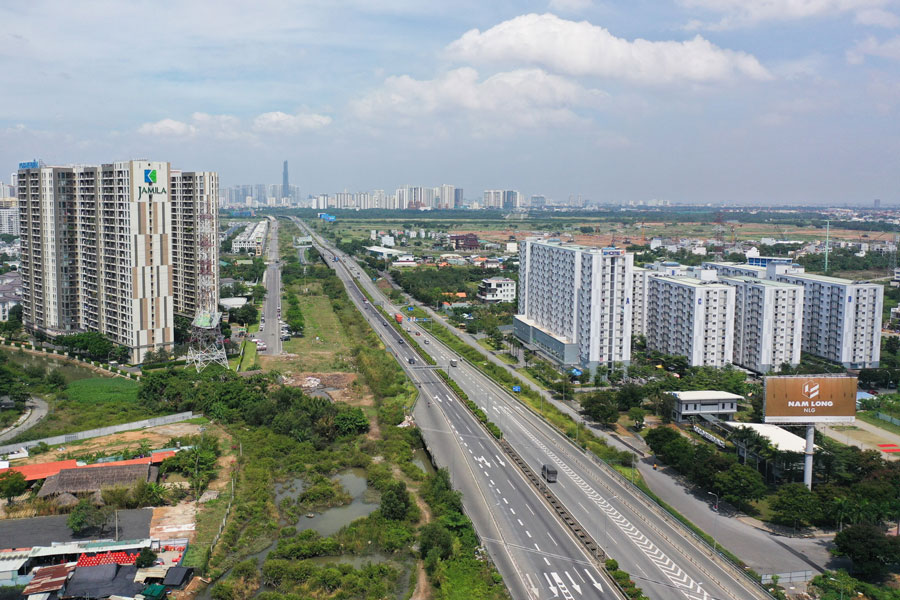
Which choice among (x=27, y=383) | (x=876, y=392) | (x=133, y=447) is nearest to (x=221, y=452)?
(x=133, y=447)

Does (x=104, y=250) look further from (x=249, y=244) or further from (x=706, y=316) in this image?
(x=249, y=244)

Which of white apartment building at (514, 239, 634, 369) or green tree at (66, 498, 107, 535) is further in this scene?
white apartment building at (514, 239, 634, 369)

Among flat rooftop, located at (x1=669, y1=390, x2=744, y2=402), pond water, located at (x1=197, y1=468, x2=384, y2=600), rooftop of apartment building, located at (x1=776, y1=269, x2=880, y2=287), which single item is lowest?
pond water, located at (x1=197, y1=468, x2=384, y2=600)

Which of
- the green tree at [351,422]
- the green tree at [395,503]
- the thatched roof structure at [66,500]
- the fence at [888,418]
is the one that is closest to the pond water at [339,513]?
the green tree at [395,503]

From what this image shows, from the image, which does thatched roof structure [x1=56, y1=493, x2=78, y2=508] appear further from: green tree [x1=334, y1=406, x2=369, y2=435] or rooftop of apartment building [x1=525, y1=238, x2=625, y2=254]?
rooftop of apartment building [x1=525, y1=238, x2=625, y2=254]

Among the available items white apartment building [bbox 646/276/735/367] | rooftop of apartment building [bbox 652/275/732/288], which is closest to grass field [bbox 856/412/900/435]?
white apartment building [bbox 646/276/735/367]

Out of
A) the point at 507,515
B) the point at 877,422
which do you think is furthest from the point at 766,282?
the point at 507,515
